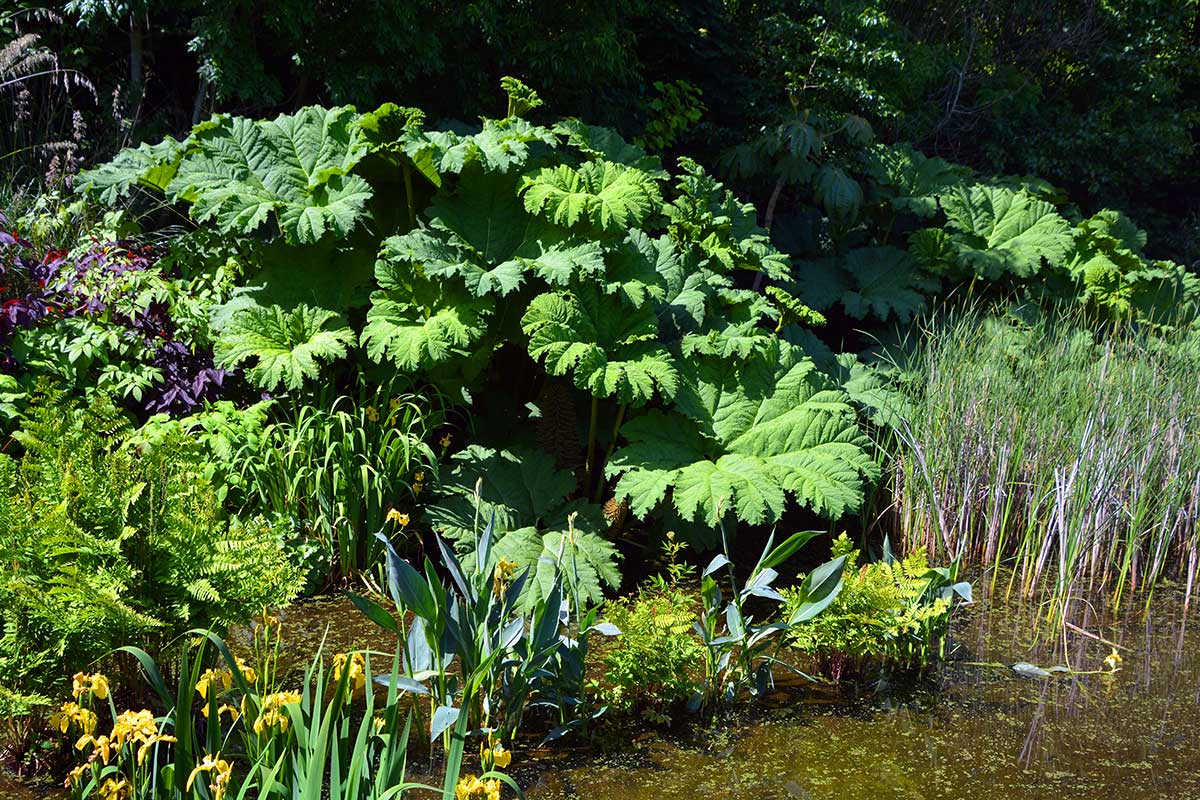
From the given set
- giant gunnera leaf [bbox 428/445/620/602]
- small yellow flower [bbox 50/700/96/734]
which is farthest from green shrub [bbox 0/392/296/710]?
giant gunnera leaf [bbox 428/445/620/602]

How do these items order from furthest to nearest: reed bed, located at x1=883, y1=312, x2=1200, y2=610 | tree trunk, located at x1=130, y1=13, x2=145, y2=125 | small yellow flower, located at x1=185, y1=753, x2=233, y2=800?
1. tree trunk, located at x1=130, y1=13, x2=145, y2=125
2. reed bed, located at x1=883, y1=312, x2=1200, y2=610
3. small yellow flower, located at x1=185, y1=753, x2=233, y2=800

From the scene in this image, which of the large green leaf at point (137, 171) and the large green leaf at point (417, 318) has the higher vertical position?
the large green leaf at point (137, 171)

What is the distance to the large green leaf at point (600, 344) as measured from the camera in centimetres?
429

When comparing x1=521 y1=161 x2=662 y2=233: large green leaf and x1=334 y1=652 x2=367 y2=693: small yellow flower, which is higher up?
x1=521 y1=161 x2=662 y2=233: large green leaf

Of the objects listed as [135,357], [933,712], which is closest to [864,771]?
[933,712]

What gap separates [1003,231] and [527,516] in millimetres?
4337

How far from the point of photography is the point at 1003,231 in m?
7.16

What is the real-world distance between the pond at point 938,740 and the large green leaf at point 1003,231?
3315 mm

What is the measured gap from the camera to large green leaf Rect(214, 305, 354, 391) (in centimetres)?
435

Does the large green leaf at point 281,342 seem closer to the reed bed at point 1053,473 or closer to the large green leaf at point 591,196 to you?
the large green leaf at point 591,196

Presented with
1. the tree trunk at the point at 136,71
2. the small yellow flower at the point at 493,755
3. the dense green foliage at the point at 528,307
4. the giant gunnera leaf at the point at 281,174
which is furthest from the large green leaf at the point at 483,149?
the tree trunk at the point at 136,71

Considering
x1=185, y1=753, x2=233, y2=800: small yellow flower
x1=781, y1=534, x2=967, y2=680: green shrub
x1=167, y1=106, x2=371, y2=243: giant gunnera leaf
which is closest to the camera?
x1=185, y1=753, x2=233, y2=800: small yellow flower

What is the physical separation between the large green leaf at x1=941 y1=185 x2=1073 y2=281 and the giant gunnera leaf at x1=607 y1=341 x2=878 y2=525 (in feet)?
8.46

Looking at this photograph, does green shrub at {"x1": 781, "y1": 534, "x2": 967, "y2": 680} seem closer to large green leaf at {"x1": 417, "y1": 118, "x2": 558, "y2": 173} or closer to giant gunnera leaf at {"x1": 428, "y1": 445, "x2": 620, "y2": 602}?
giant gunnera leaf at {"x1": 428, "y1": 445, "x2": 620, "y2": 602}
